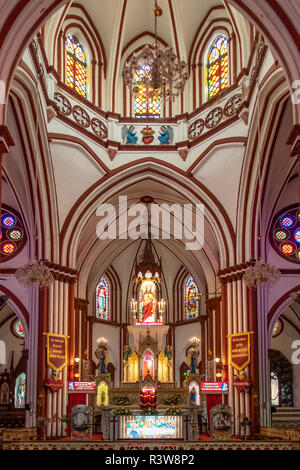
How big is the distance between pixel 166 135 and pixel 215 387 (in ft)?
34.2

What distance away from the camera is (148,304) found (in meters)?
32.6

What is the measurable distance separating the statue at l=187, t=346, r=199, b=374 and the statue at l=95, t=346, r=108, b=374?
180 inches

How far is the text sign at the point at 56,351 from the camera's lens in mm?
22688

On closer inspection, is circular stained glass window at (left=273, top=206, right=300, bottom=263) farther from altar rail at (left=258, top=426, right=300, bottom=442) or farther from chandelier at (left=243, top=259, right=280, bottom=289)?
altar rail at (left=258, top=426, right=300, bottom=442)

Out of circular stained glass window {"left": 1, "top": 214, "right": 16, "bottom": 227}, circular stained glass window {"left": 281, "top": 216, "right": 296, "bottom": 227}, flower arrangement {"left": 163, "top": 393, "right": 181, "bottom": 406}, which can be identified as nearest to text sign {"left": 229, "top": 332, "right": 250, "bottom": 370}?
flower arrangement {"left": 163, "top": 393, "right": 181, "bottom": 406}

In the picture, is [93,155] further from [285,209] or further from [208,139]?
[285,209]

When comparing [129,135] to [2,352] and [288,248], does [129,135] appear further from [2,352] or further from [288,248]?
[2,352]

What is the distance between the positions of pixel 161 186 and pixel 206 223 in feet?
8.58

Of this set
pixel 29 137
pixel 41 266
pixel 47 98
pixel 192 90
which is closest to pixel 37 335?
pixel 41 266

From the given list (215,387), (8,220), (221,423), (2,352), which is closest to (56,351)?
(8,220)

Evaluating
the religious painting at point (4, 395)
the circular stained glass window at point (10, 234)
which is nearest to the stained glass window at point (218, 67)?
the circular stained glass window at point (10, 234)

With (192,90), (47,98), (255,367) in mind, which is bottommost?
(255,367)

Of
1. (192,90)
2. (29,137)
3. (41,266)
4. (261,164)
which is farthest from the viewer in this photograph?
(192,90)

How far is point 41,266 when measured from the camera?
60.1 ft
